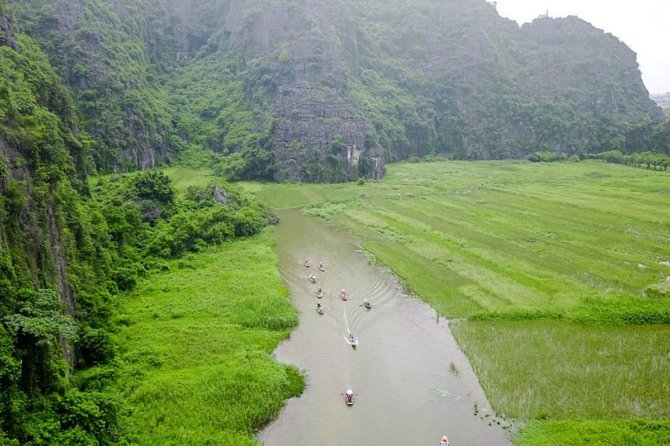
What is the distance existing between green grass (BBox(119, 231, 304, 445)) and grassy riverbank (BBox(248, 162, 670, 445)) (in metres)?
12.4

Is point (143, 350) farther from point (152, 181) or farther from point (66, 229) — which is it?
point (152, 181)

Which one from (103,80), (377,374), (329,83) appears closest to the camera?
(377,374)

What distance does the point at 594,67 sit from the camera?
174 meters

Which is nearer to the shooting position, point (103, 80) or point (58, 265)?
point (58, 265)

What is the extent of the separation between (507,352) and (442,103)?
139285 mm

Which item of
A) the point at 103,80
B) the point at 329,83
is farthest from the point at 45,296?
the point at 329,83

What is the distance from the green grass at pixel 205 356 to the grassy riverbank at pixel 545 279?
12.4 metres

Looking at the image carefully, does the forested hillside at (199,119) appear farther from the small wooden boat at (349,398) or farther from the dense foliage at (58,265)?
the small wooden boat at (349,398)

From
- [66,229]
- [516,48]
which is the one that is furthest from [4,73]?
[516,48]

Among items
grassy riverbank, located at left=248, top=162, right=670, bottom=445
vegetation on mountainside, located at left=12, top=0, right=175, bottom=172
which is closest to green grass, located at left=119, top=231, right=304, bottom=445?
grassy riverbank, located at left=248, top=162, right=670, bottom=445

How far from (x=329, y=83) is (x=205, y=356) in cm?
10193

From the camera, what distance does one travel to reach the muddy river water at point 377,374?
2453 cm

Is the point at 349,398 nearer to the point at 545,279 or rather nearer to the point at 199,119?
the point at 545,279

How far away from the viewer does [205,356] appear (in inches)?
1185
